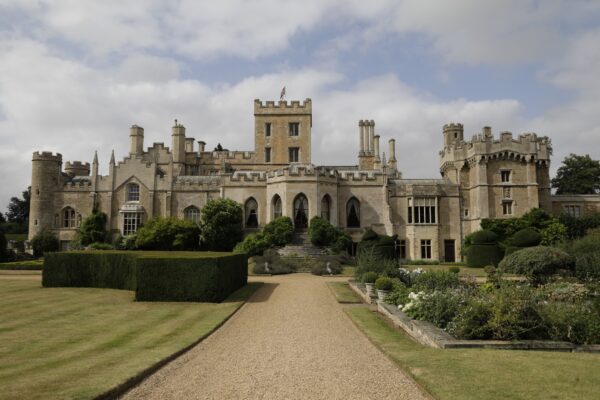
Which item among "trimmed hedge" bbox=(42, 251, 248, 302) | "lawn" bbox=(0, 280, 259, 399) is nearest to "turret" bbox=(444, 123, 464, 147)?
"trimmed hedge" bbox=(42, 251, 248, 302)

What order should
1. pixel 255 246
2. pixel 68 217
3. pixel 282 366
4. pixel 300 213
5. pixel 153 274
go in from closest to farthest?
pixel 282 366 → pixel 153 274 → pixel 255 246 → pixel 300 213 → pixel 68 217

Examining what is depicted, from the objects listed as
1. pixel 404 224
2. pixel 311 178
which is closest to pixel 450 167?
pixel 404 224

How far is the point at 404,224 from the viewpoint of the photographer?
40.7 meters

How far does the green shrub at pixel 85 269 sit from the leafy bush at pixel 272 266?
10.1m

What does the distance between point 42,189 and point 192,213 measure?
13929mm

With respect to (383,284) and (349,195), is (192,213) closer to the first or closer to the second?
(349,195)

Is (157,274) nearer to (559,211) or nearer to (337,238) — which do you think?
(337,238)

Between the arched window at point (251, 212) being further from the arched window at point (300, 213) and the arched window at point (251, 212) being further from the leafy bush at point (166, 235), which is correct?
the leafy bush at point (166, 235)

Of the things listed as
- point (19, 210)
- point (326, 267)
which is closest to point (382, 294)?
point (326, 267)

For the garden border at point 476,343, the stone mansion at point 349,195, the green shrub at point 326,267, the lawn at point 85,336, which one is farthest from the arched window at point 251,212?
the garden border at point 476,343

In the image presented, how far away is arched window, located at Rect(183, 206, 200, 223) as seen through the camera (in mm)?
42844

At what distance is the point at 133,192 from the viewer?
143 feet

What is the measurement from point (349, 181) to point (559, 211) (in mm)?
19916

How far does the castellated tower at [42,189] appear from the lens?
42.7 meters
